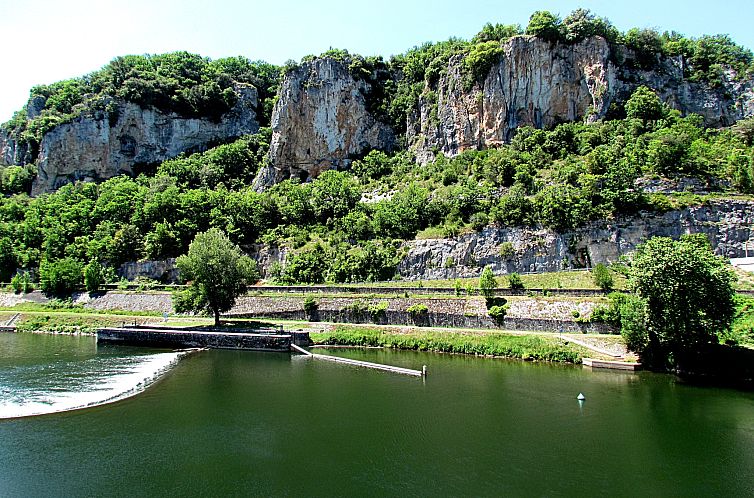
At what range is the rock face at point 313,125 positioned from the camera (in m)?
91.8

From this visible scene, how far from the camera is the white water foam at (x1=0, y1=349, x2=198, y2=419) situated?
24.1 m

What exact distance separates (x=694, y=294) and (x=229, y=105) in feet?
326

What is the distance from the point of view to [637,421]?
22.9 metres

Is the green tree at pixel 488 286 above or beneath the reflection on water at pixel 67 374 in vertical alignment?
above

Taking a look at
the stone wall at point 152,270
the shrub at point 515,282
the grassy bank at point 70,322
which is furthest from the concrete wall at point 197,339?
the stone wall at point 152,270

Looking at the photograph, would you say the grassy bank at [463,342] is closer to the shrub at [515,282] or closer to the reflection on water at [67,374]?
the shrub at [515,282]

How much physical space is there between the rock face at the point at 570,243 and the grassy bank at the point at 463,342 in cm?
1604

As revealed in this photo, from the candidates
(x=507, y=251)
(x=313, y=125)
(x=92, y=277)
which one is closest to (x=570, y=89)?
(x=507, y=251)

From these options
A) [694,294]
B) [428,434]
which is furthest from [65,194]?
[694,294]

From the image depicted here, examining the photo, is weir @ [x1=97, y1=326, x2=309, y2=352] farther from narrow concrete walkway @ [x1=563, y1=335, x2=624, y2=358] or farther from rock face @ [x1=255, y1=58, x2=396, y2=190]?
rock face @ [x1=255, y1=58, x2=396, y2=190]

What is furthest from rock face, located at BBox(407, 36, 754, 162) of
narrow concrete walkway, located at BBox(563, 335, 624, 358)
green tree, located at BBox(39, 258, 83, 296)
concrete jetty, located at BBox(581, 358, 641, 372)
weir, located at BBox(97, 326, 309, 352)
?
green tree, located at BBox(39, 258, 83, 296)

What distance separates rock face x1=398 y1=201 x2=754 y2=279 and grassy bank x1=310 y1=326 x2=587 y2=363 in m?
16.0

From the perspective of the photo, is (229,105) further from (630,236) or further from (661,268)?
(661,268)

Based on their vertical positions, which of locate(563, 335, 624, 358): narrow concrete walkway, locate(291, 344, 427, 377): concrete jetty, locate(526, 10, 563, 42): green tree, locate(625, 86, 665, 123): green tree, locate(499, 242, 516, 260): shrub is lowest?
locate(291, 344, 427, 377): concrete jetty
